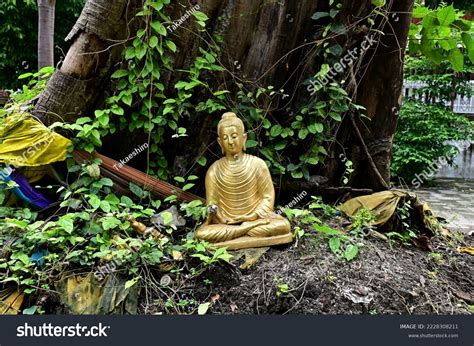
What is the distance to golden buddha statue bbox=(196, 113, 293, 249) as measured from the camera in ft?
9.98

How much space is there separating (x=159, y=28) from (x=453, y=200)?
19.2 ft

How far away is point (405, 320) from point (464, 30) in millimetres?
3112

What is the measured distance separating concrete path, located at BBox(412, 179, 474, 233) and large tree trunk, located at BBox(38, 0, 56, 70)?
5449 millimetres

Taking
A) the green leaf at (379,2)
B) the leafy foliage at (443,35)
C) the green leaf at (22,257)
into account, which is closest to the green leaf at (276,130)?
the green leaf at (379,2)

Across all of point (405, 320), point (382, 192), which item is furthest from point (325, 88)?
point (405, 320)

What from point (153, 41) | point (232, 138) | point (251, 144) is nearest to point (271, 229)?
point (232, 138)

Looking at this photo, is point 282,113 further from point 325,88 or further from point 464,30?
point 464,30

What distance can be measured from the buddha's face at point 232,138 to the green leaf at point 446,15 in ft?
8.29

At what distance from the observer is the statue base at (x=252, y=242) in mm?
2980

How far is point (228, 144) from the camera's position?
320 centimetres

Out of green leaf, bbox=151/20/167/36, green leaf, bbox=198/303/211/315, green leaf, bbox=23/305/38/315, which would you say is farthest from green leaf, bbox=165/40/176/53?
green leaf, bbox=23/305/38/315

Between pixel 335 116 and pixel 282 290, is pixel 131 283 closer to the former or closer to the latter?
pixel 282 290

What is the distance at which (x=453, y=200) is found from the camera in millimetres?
7023

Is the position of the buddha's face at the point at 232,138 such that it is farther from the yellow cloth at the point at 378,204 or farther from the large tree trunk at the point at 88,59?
the yellow cloth at the point at 378,204
